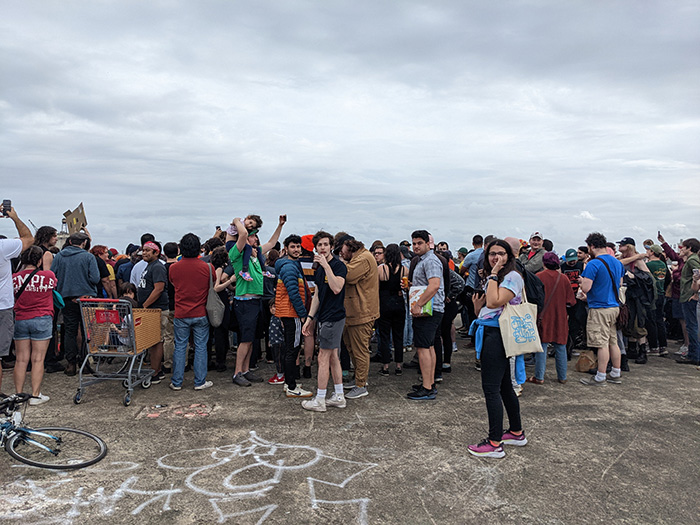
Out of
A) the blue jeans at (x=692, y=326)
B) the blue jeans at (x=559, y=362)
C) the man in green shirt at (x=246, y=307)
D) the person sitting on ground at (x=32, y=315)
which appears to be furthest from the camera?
the blue jeans at (x=692, y=326)

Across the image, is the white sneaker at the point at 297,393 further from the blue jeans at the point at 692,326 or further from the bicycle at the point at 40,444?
the blue jeans at the point at 692,326

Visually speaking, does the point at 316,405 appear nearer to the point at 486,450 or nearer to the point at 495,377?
the point at 486,450

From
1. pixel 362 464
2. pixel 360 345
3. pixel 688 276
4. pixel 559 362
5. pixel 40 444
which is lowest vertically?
pixel 362 464

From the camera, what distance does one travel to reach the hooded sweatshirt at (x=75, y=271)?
257 inches

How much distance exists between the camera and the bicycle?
3.71 m

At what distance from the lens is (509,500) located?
3342 mm

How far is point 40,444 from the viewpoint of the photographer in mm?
3855

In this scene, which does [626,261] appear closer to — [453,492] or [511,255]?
[511,255]

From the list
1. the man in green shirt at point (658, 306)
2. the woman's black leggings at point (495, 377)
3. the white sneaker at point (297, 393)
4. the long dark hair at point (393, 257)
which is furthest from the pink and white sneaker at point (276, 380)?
the man in green shirt at point (658, 306)

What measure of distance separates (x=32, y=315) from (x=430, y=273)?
14.8 feet

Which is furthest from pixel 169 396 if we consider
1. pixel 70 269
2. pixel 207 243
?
pixel 207 243

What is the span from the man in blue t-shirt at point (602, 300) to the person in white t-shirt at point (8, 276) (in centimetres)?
669

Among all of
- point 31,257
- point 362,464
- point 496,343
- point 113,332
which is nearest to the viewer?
point 362,464

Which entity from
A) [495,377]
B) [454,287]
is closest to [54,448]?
[495,377]
